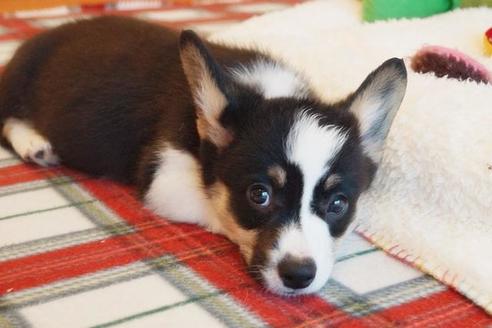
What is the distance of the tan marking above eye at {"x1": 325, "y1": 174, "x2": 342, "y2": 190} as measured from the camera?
5.15 ft

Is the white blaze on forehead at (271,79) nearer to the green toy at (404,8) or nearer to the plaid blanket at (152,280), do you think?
the plaid blanket at (152,280)

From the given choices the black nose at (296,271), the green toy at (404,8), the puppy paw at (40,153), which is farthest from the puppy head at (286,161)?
the green toy at (404,8)

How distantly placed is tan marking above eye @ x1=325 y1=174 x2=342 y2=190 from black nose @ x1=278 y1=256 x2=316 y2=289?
0.59 feet

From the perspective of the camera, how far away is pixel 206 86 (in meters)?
1.68

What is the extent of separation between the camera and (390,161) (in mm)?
1860

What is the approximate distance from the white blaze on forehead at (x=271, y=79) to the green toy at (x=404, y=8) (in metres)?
1.13

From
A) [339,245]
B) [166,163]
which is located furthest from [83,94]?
[339,245]

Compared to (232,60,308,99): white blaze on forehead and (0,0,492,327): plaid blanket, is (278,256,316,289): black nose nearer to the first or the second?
(0,0,492,327): plaid blanket

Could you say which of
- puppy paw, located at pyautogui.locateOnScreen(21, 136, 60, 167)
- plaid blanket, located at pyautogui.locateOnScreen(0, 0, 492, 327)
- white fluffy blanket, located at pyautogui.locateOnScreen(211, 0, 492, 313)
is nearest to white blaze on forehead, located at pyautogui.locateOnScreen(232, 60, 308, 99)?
white fluffy blanket, located at pyautogui.locateOnScreen(211, 0, 492, 313)

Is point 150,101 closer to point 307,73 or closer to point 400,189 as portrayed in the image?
point 307,73

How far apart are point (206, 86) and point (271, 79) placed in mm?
284

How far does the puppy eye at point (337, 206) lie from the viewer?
63.2 inches

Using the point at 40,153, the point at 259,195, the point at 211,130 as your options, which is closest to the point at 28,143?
the point at 40,153

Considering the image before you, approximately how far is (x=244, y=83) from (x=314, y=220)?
466mm
